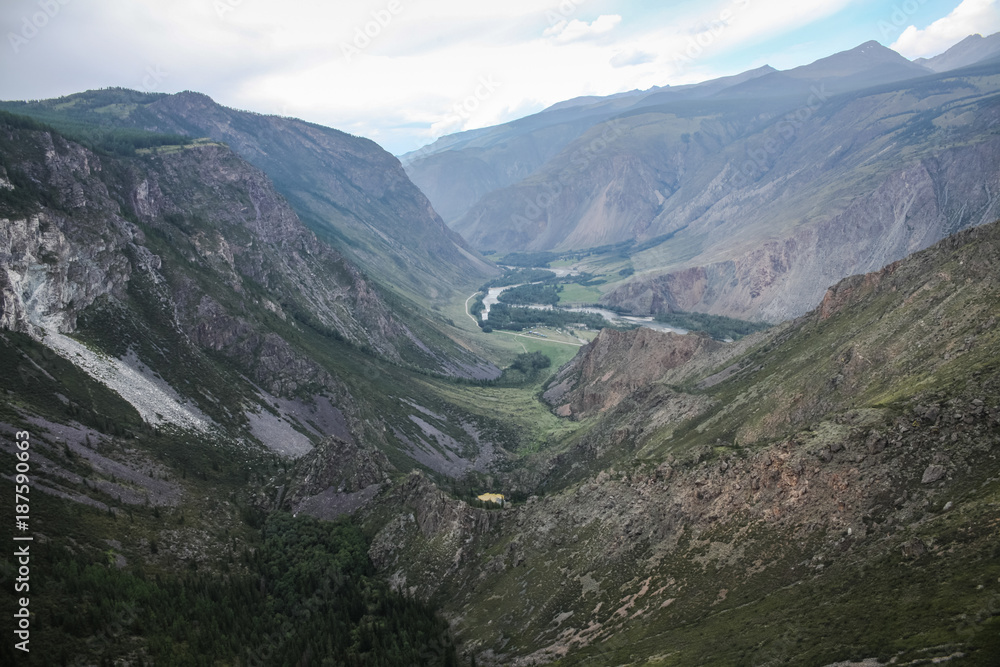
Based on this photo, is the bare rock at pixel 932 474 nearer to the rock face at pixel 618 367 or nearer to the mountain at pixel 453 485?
the mountain at pixel 453 485

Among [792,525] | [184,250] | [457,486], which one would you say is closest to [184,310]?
[184,250]

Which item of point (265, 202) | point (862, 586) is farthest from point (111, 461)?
point (265, 202)

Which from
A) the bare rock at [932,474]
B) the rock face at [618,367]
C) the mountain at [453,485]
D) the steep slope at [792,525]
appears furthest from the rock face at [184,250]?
the bare rock at [932,474]

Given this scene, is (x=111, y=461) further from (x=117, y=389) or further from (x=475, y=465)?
(x=475, y=465)

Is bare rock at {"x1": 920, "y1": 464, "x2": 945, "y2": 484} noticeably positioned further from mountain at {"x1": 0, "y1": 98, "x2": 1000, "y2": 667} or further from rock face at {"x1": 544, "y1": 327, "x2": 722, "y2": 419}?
rock face at {"x1": 544, "y1": 327, "x2": 722, "y2": 419}

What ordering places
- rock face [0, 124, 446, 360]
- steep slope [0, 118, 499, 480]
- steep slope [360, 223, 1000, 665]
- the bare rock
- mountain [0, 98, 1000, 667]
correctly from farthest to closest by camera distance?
rock face [0, 124, 446, 360] → steep slope [0, 118, 499, 480] → the bare rock → mountain [0, 98, 1000, 667] → steep slope [360, 223, 1000, 665]

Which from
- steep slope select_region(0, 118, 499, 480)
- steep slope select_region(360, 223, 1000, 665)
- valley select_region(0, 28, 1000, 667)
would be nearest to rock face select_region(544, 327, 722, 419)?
valley select_region(0, 28, 1000, 667)

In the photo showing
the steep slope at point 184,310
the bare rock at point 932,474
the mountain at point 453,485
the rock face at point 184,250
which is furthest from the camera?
the rock face at point 184,250
